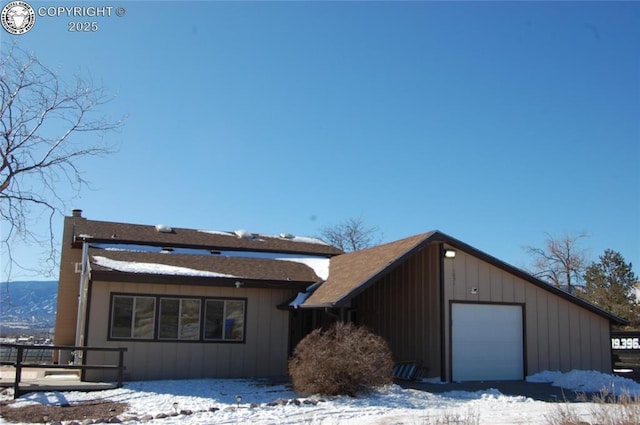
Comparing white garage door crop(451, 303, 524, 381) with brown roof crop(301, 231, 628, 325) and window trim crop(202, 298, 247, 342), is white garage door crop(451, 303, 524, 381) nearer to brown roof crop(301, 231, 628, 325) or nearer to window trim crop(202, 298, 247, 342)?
brown roof crop(301, 231, 628, 325)

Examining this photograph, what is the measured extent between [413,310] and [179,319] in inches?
238

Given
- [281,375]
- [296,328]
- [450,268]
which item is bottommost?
[281,375]

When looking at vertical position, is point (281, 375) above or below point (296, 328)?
below

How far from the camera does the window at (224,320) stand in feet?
54.4

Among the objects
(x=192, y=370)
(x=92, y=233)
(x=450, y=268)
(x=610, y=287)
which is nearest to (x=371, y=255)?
(x=450, y=268)

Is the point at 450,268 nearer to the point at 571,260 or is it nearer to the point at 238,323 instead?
the point at 238,323

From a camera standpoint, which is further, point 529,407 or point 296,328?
point 296,328

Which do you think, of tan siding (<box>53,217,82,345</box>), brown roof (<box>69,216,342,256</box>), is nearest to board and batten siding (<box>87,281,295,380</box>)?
brown roof (<box>69,216,342,256</box>)

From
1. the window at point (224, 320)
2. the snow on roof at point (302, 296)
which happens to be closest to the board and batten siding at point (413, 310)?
the snow on roof at point (302, 296)

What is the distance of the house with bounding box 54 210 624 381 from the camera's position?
1548 centimetres

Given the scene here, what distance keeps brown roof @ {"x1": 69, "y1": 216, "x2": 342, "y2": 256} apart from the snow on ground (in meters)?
5.23

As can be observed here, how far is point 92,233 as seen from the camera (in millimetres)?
18719

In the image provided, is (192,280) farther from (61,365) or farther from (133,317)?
(61,365)

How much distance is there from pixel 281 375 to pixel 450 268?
5326 mm
